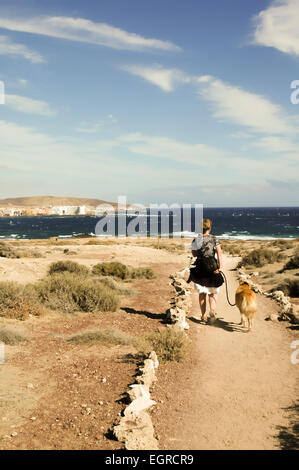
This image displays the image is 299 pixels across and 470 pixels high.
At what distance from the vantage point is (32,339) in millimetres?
7789

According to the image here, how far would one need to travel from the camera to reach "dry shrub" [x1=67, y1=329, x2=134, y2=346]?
7.57 meters

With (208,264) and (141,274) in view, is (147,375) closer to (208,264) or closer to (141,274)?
(208,264)

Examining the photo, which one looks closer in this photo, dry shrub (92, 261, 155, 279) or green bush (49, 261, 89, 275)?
green bush (49, 261, 89, 275)

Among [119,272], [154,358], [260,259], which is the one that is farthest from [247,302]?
[260,259]

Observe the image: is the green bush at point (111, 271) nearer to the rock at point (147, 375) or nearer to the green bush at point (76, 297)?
the green bush at point (76, 297)

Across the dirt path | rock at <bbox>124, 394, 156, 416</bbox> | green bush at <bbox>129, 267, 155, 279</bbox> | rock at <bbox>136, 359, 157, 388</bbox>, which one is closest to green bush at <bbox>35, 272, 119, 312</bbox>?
the dirt path

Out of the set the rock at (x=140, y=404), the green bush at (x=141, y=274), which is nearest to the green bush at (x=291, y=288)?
the green bush at (x=141, y=274)

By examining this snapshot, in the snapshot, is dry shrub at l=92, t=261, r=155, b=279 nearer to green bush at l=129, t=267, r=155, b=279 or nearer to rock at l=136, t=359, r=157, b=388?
green bush at l=129, t=267, r=155, b=279

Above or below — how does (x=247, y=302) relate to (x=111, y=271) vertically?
→ above

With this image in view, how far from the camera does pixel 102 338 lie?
7.68 metres

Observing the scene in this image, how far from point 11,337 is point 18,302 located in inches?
88.5

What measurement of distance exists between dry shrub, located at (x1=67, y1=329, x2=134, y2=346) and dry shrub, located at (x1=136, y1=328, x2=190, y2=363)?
0.50m
